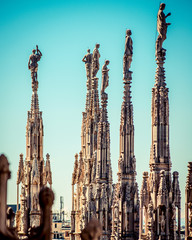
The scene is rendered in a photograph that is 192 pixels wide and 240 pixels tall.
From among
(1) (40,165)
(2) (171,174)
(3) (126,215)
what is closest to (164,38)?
(2) (171,174)

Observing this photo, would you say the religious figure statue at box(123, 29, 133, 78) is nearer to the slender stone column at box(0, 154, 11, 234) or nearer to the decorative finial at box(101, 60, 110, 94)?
the decorative finial at box(101, 60, 110, 94)

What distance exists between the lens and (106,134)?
4081cm

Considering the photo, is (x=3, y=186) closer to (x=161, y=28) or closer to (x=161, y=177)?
(x=161, y=177)

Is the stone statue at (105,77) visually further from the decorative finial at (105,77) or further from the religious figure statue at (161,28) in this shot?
the religious figure statue at (161,28)

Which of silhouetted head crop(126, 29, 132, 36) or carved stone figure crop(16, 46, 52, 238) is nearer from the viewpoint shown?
silhouetted head crop(126, 29, 132, 36)

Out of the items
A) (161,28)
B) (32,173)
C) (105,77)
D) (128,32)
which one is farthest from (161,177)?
(32,173)

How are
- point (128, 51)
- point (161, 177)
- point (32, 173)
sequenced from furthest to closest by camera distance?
point (32, 173)
point (128, 51)
point (161, 177)

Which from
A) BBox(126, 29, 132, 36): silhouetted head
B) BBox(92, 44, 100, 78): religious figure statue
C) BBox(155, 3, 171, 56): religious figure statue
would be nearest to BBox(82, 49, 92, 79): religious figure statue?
BBox(92, 44, 100, 78): religious figure statue

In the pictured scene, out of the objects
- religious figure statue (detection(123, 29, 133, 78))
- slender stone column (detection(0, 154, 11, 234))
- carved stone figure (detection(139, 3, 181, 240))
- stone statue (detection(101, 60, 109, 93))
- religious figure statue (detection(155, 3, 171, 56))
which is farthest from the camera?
stone statue (detection(101, 60, 109, 93))

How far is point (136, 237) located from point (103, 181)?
6870 mm

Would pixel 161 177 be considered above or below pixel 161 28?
below

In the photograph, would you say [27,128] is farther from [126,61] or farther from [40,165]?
[126,61]

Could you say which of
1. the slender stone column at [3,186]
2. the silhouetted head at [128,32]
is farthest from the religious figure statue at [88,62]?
the slender stone column at [3,186]

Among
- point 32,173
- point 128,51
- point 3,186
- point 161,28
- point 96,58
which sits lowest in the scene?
point 3,186
